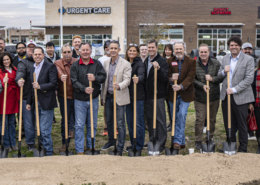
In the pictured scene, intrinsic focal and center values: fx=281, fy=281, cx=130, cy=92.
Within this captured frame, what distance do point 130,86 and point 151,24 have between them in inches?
1049

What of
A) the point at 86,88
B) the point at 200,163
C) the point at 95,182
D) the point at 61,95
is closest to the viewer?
the point at 95,182

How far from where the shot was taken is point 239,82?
512 centimetres

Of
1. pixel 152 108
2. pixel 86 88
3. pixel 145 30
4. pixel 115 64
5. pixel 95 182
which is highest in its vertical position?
pixel 145 30

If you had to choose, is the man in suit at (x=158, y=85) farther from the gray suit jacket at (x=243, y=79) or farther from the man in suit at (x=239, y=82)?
the gray suit jacket at (x=243, y=79)

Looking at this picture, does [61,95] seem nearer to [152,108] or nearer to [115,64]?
[115,64]

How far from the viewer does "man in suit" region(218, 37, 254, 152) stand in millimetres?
5023

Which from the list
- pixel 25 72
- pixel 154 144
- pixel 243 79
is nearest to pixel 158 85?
pixel 154 144

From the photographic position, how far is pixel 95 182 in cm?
384

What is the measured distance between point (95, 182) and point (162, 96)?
225 centimetres

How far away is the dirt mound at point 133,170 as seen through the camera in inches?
153

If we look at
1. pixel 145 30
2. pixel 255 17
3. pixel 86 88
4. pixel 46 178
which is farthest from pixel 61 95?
pixel 255 17

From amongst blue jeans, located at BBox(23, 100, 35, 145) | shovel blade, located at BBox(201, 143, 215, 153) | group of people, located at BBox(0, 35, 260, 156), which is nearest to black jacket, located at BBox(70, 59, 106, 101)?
group of people, located at BBox(0, 35, 260, 156)

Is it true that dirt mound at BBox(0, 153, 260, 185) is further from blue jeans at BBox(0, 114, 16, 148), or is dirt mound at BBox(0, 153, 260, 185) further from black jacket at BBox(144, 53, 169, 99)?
black jacket at BBox(144, 53, 169, 99)

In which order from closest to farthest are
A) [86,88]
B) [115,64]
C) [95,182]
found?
[95,182] → [86,88] → [115,64]
